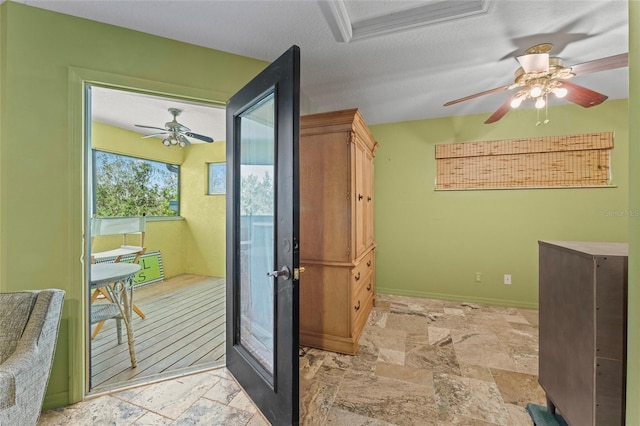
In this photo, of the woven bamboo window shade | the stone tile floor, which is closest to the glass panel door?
the stone tile floor

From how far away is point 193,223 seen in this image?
4.68 metres

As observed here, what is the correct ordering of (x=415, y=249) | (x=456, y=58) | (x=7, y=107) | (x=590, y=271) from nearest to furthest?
(x=590, y=271), (x=7, y=107), (x=456, y=58), (x=415, y=249)

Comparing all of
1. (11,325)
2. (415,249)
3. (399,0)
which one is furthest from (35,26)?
(415,249)

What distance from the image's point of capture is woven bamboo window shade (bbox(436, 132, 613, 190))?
2.89 meters

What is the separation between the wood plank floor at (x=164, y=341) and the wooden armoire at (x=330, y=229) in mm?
901

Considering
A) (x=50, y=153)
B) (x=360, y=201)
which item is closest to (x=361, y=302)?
(x=360, y=201)

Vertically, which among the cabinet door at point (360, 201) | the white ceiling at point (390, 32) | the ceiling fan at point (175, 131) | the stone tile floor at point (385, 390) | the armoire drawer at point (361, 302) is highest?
the white ceiling at point (390, 32)

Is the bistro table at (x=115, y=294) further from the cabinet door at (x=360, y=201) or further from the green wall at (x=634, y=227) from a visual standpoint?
the green wall at (x=634, y=227)

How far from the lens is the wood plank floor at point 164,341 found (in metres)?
1.94

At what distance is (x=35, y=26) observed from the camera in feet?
5.09

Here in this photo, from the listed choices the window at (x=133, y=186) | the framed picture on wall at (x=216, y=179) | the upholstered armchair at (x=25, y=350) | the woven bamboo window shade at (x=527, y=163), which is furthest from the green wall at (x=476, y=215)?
the window at (x=133, y=186)

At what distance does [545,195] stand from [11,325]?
461cm

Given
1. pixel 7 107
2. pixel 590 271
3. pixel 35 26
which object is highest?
pixel 35 26

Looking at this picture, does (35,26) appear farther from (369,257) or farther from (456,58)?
(369,257)
